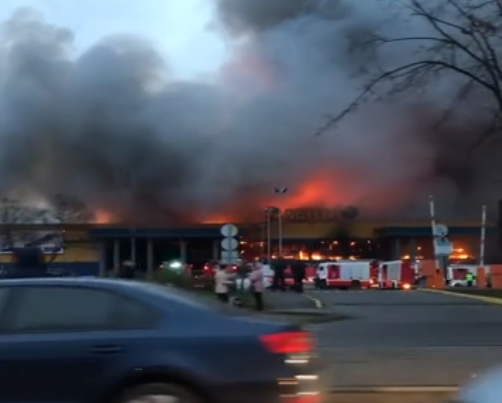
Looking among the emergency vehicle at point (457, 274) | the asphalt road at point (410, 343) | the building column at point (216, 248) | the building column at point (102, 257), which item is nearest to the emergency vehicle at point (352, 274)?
the emergency vehicle at point (457, 274)

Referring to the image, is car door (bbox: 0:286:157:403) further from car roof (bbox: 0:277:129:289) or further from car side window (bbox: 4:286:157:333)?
car roof (bbox: 0:277:129:289)

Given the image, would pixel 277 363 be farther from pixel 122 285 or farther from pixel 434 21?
pixel 434 21

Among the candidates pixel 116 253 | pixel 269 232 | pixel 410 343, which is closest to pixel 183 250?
pixel 116 253

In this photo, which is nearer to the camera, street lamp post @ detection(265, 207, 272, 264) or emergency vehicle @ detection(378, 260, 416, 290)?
emergency vehicle @ detection(378, 260, 416, 290)

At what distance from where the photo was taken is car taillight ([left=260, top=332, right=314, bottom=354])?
6859 millimetres

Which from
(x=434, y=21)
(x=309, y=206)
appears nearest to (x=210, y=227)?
(x=309, y=206)

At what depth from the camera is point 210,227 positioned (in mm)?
58219

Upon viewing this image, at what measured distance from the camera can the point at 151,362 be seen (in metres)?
6.82

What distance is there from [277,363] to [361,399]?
9.92ft

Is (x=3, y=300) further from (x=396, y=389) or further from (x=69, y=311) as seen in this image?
(x=396, y=389)

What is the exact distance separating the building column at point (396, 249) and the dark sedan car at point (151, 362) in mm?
56889

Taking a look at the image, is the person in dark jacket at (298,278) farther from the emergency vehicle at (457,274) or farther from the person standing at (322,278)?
the emergency vehicle at (457,274)

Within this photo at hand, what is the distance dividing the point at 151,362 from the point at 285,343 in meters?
0.91

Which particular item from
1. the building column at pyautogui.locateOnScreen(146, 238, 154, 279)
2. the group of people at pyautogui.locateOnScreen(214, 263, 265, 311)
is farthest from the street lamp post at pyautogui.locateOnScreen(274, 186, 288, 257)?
the group of people at pyautogui.locateOnScreen(214, 263, 265, 311)
